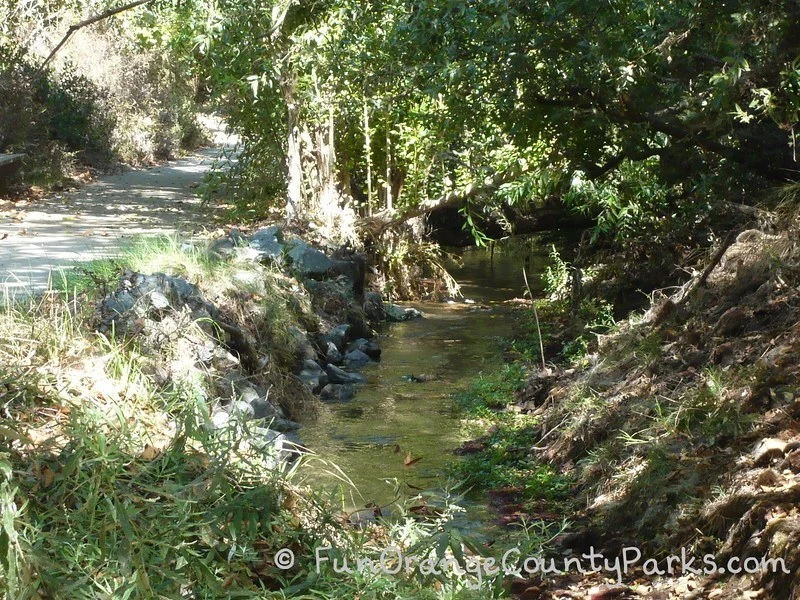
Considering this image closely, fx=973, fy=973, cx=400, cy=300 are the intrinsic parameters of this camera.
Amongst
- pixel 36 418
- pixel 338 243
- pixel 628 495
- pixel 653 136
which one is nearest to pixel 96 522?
pixel 36 418

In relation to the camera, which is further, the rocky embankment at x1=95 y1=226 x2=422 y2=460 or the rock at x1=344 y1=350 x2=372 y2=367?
the rock at x1=344 y1=350 x2=372 y2=367

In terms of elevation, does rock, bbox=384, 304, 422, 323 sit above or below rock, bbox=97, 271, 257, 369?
below

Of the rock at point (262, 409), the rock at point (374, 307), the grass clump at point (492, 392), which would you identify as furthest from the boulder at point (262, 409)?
the rock at point (374, 307)

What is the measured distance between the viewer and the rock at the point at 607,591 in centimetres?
417

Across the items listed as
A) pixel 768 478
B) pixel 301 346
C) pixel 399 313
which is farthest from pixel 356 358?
pixel 768 478

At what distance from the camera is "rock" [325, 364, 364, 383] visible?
8.49m

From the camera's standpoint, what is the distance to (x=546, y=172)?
9031mm

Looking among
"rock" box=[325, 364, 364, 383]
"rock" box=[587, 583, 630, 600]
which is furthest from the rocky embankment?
"rock" box=[587, 583, 630, 600]

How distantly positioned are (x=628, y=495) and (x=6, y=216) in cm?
1041

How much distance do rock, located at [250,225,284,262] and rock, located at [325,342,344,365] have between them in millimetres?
1236

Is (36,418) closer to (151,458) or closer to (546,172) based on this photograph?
(151,458)

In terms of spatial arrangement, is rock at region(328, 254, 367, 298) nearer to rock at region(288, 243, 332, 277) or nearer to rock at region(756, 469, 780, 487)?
rock at region(288, 243, 332, 277)

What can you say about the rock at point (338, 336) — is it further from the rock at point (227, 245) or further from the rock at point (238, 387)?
the rock at point (238, 387)

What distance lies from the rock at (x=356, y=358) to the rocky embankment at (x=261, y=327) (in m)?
0.02
